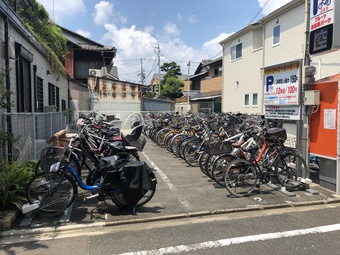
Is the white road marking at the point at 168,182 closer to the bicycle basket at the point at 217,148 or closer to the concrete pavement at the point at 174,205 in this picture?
the concrete pavement at the point at 174,205

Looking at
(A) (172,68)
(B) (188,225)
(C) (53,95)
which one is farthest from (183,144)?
(A) (172,68)

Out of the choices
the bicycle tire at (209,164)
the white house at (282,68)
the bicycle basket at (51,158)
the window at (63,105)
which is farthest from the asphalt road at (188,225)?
the window at (63,105)

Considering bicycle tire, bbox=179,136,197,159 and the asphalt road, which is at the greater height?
bicycle tire, bbox=179,136,197,159

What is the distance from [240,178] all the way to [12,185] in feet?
12.6

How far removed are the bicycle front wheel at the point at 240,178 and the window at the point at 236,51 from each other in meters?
16.3

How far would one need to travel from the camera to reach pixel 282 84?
6.52 m

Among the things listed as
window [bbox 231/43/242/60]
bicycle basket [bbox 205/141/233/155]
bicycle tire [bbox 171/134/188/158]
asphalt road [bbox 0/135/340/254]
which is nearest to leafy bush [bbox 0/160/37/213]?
asphalt road [bbox 0/135/340/254]

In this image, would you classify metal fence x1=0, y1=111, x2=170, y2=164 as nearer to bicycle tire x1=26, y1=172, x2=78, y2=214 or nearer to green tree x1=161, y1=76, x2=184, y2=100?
bicycle tire x1=26, y1=172, x2=78, y2=214

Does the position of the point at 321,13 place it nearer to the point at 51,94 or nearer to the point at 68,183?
the point at 68,183

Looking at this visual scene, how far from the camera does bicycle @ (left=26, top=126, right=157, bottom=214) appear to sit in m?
4.27

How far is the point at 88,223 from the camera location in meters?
4.09

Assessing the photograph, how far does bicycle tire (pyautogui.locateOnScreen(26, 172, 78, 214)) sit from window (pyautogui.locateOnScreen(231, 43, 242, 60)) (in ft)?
59.5

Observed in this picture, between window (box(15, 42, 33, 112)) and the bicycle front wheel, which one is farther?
window (box(15, 42, 33, 112))

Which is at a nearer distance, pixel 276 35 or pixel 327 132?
pixel 327 132
